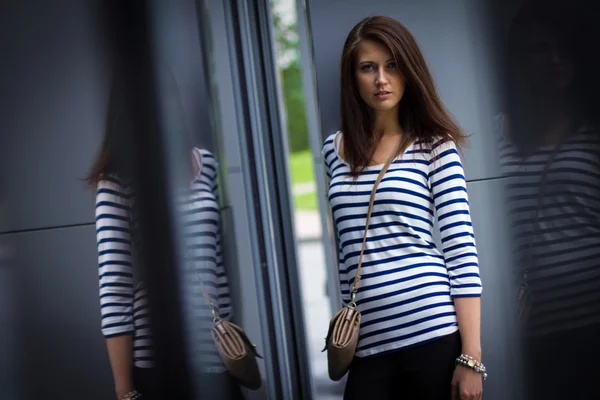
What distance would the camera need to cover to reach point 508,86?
2262 millimetres

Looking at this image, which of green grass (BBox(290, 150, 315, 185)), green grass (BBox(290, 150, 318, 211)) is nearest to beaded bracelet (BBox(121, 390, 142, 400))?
green grass (BBox(290, 150, 318, 211))

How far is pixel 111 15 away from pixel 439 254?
1.08m

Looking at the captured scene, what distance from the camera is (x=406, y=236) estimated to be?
6.73 ft

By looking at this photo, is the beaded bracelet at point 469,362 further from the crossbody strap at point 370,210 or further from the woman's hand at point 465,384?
the crossbody strap at point 370,210

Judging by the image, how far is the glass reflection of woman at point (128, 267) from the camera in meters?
1.81

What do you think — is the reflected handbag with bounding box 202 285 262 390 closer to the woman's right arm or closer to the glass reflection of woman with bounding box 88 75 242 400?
the glass reflection of woman with bounding box 88 75 242 400

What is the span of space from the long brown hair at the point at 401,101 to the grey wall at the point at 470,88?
50 mm

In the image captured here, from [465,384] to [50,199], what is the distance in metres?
1.18

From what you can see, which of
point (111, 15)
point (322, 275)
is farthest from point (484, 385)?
point (322, 275)

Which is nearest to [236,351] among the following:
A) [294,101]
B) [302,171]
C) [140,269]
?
[140,269]

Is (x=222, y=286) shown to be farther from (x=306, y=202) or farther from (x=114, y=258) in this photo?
(x=306, y=202)

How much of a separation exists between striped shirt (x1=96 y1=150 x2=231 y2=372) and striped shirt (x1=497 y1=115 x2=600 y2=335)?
0.91 m

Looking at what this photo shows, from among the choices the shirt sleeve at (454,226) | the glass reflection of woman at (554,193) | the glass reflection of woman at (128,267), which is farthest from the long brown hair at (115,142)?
the glass reflection of woman at (554,193)

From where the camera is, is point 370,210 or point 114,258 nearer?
point 114,258
